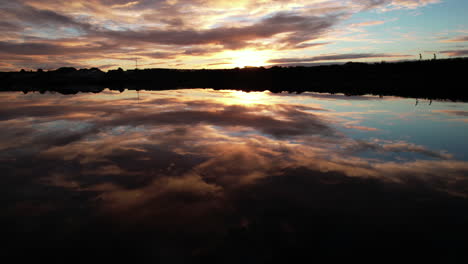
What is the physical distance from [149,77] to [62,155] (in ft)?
318

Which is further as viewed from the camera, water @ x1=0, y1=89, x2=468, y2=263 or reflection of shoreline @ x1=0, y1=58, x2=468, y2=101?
reflection of shoreline @ x1=0, y1=58, x2=468, y2=101

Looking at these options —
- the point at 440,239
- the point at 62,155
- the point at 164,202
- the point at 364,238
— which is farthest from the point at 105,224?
the point at 440,239

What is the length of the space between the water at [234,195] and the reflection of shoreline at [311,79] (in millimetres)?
19859

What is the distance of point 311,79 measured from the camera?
6169 cm

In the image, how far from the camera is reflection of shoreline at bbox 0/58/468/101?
32344 mm

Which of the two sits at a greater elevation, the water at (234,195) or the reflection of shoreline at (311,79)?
the reflection of shoreline at (311,79)

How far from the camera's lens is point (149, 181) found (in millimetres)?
5121

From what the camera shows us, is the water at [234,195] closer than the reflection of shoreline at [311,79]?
Yes

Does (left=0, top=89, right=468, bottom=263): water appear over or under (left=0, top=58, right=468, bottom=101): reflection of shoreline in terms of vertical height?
under

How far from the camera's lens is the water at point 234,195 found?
3.24m

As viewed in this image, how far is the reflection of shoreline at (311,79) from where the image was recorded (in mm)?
32344

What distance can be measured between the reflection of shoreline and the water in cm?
1986

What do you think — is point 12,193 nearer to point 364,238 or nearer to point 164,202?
point 164,202

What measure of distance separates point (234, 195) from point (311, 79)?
203 ft
